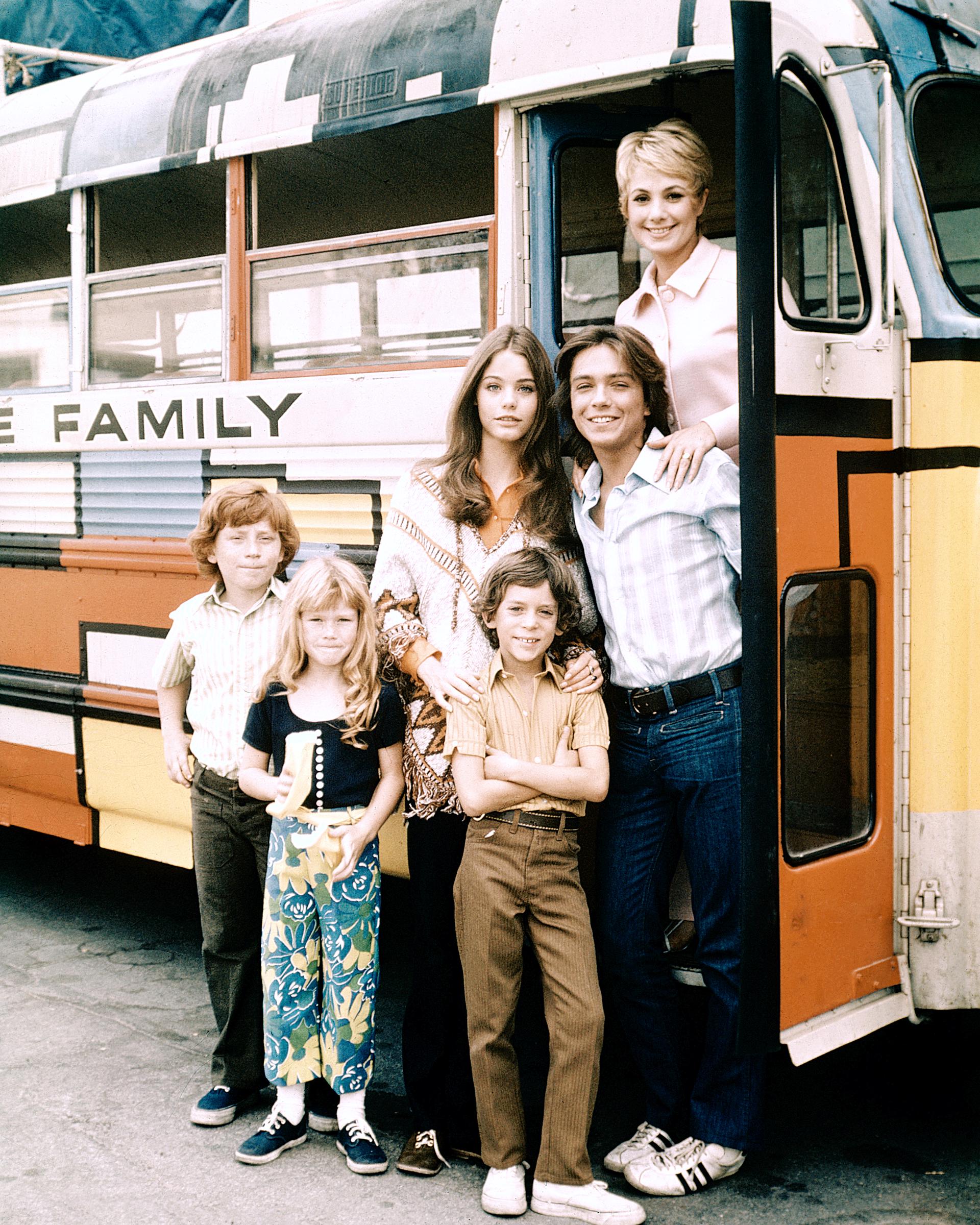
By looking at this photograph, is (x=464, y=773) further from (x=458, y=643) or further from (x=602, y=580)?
(x=602, y=580)

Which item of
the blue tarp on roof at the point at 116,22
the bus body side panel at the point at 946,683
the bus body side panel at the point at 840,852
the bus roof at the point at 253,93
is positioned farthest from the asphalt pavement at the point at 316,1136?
the blue tarp on roof at the point at 116,22

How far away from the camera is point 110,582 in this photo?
14.1ft

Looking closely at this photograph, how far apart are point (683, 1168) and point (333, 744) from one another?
1177 millimetres

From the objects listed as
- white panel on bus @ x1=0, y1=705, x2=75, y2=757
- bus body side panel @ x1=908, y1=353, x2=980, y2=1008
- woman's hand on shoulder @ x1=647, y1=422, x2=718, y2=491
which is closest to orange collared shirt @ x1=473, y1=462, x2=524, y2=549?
woman's hand on shoulder @ x1=647, y1=422, x2=718, y2=491

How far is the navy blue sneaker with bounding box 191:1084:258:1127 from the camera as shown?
3330 millimetres

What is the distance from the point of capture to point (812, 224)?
9.26 ft

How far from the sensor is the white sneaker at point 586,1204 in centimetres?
279

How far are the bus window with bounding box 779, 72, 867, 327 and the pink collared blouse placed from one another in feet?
0.58

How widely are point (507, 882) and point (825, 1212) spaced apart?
0.96 m

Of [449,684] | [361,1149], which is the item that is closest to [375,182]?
[449,684]

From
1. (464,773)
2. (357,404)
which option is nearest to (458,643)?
(464,773)

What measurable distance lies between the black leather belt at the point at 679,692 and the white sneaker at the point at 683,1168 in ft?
3.08

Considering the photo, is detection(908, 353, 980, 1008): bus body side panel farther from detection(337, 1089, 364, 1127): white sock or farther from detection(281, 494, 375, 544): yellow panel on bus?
detection(281, 494, 375, 544): yellow panel on bus

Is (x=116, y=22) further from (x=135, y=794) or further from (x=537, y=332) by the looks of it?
(x=537, y=332)
